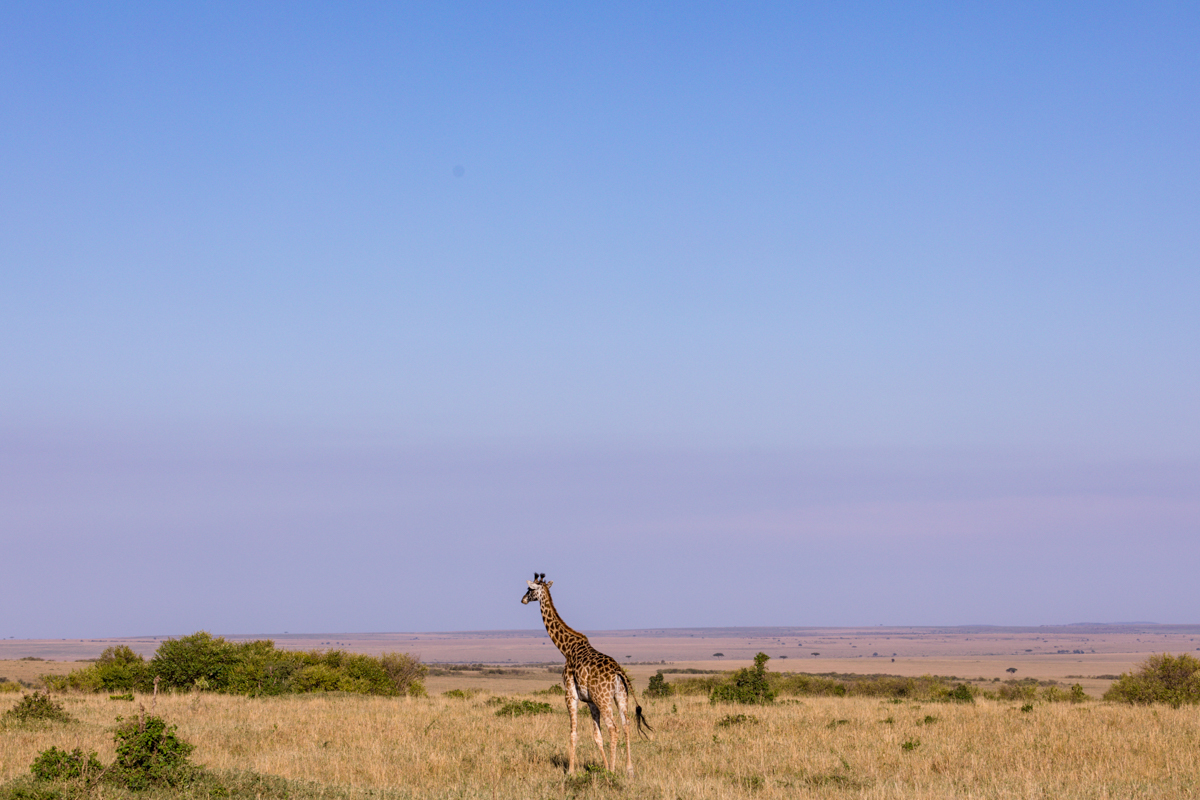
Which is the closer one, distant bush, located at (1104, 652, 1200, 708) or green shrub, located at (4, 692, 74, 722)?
green shrub, located at (4, 692, 74, 722)

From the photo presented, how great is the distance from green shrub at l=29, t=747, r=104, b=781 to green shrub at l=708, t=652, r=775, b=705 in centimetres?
2286

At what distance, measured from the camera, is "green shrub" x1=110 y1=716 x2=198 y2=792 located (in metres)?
13.6

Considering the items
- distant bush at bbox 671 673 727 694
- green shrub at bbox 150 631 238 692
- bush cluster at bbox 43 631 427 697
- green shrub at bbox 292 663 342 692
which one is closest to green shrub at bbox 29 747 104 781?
bush cluster at bbox 43 631 427 697

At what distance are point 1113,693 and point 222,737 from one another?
3576cm

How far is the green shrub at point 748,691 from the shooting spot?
34.1 meters

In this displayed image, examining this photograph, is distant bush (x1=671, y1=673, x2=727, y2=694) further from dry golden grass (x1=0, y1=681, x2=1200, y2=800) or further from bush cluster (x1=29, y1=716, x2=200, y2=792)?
bush cluster (x1=29, y1=716, x2=200, y2=792)

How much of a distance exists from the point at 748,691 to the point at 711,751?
16409mm

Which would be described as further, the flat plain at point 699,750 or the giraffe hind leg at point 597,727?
the giraffe hind leg at point 597,727

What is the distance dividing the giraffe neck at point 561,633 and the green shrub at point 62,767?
263 inches

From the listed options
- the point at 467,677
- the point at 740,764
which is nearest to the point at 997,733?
the point at 740,764

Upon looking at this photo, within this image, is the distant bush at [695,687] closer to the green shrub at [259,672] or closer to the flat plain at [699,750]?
the flat plain at [699,750]

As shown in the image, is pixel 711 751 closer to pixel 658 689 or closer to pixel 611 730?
pixel 611 730

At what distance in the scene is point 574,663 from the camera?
637 inches

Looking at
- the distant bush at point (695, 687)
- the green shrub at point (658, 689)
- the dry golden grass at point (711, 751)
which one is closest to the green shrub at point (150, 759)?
the dry golden grass at point (711, 751)
